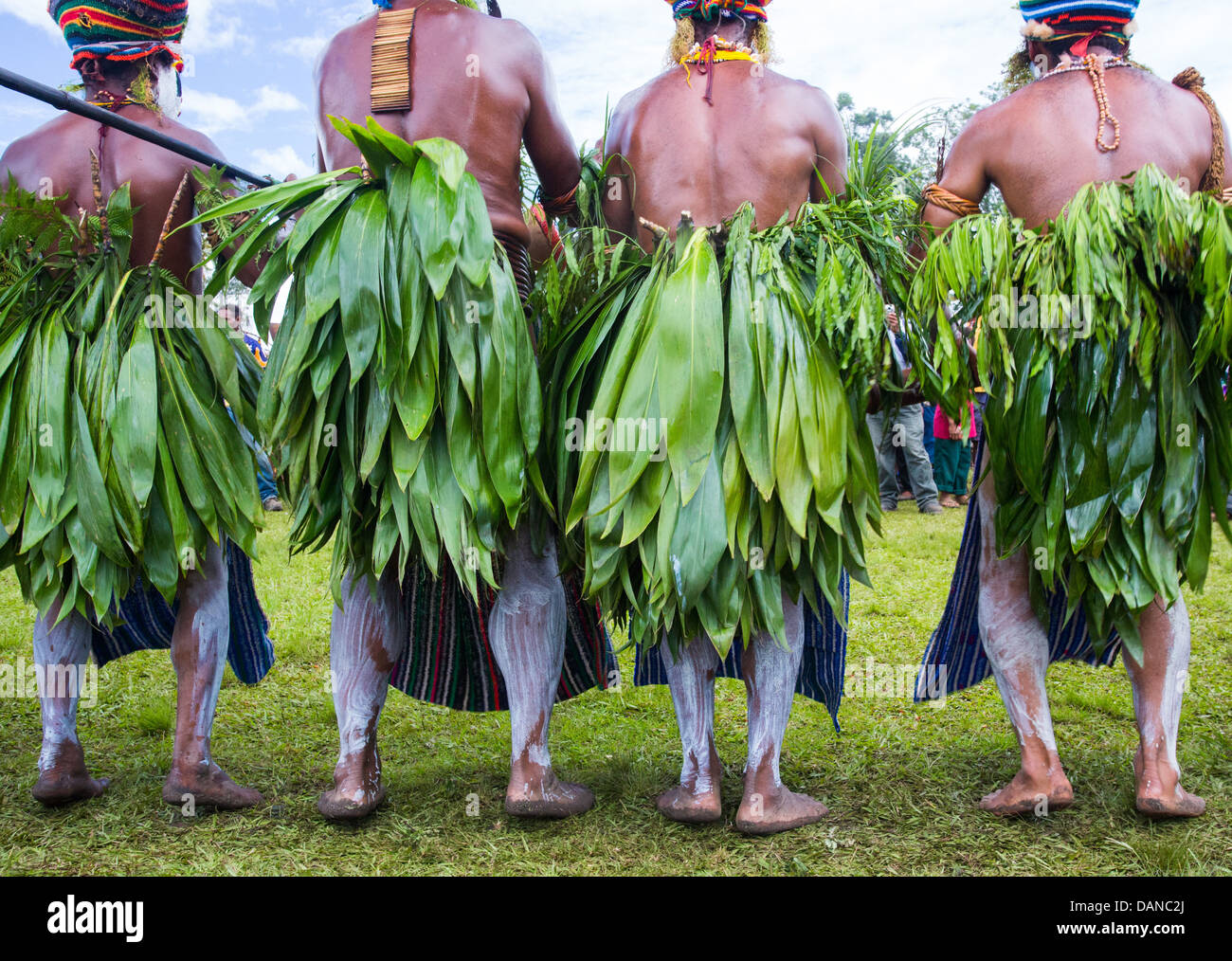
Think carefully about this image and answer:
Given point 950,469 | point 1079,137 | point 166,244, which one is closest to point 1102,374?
point 1079,137

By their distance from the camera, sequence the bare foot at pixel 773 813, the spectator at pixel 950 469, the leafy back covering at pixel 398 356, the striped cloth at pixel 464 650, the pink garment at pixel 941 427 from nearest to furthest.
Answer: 1. the leafy back covering at pixel 398 356
2. the bare foot at pixel 773 813
3. the striped cloth at pixel 464 650
4. the pink garment at pixel 941 427
5. the spectator at pixel 950 469

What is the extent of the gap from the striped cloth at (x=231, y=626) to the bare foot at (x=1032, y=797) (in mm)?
2195

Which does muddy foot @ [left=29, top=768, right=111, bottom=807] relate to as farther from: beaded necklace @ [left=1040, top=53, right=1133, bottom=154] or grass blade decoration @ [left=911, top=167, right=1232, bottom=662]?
beaded necklace @ [left=1040, top=53, right=1133, bottom=154]

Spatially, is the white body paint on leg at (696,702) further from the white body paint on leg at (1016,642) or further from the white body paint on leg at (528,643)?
the white body paint on leg at (1016,642)

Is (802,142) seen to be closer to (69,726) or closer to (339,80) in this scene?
(339,80)

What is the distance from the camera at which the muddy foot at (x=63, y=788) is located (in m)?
2.59

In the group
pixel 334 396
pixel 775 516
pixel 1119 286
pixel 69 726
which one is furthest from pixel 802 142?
pixel 69 726

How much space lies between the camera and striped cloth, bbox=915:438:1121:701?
8.90 ft

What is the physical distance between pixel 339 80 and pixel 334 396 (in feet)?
2.93

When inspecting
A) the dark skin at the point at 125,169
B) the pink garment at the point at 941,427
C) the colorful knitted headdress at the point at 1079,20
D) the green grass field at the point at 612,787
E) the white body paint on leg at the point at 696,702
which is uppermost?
the colorful knitted headdress at the point at 1079,20

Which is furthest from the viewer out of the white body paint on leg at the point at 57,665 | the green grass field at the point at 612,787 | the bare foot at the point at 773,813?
the white body paint on leg at the point at 57,665

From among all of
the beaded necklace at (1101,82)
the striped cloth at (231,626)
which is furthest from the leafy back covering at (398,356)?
the beaded necklace at (1101,82)

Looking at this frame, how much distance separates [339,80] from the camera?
8.41 feet

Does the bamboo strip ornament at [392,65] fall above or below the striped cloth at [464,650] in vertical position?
above
